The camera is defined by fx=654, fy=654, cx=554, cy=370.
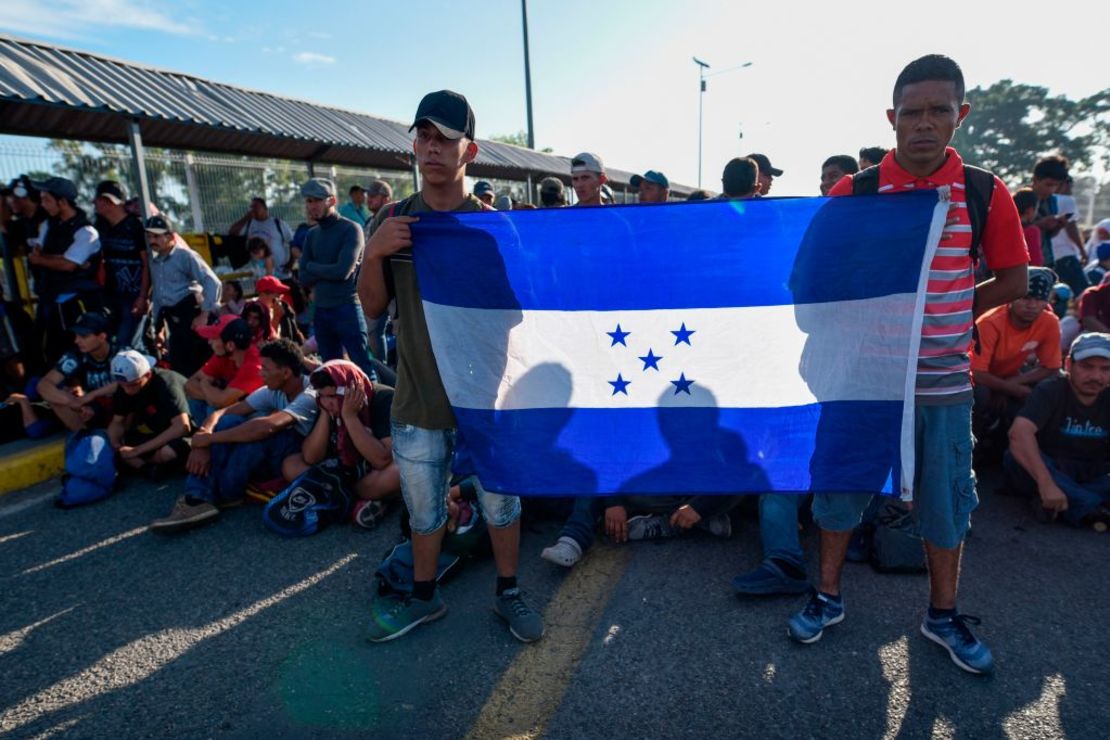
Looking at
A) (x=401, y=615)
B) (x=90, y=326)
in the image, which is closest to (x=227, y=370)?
(x=90, y=326)

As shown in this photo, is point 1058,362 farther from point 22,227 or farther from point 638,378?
point 22,227

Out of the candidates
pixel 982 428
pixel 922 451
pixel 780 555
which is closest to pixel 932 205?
pixel 922 451

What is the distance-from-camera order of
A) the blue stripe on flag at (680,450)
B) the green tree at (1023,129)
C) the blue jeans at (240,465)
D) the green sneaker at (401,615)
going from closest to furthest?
1. the blue stripe on flag at (680,450)
2. the green sneaker at (401,615)
3. the blue jeans at (240,465)
4. the green tree at (1023,129)

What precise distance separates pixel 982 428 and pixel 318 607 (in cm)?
432

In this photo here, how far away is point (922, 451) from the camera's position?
7.96 feet

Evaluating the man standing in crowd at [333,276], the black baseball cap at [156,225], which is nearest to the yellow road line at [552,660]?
the man standing in crowd at [333,276]

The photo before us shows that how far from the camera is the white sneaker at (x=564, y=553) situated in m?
3.24

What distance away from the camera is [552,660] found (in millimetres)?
2574

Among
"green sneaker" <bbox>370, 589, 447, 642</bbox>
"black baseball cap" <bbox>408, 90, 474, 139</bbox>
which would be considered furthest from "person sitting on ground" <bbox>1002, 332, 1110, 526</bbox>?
"black baseball cap" <bbox>408, 90, 474, 139</bbox>

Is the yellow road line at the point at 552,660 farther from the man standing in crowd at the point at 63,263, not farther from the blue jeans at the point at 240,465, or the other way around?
the man standing in crowd at the point at 63,263

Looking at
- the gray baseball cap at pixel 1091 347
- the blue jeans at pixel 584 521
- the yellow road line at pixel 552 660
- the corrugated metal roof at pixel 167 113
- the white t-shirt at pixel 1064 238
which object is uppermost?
the corrugated metal roof at pixel 167 113

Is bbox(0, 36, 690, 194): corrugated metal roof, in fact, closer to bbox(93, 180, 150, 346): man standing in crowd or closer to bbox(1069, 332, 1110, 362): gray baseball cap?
bbox(93, 180, 150, 346): man standing in crowd

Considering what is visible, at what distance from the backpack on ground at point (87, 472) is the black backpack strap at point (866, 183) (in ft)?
16.1

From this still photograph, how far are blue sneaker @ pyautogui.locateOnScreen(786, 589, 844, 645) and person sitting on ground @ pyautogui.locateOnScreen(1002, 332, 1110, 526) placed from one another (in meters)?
1.78
